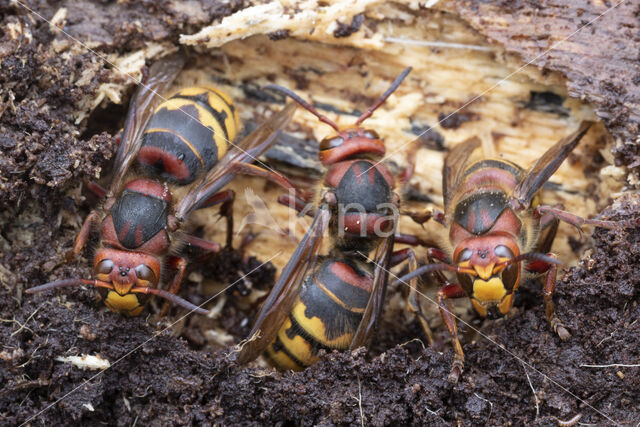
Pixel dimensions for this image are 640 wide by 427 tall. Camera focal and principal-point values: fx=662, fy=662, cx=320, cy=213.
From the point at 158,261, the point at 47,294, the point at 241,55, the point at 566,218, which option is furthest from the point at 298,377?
the point at 241,55

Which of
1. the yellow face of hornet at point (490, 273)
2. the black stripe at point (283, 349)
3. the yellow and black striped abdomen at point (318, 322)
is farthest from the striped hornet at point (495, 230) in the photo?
the black stripe at point (283, 349)

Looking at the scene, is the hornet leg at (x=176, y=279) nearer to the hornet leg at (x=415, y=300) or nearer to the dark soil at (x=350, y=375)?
the dark soil at (x=350, y=375)

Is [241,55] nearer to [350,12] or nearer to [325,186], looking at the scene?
[350,12]

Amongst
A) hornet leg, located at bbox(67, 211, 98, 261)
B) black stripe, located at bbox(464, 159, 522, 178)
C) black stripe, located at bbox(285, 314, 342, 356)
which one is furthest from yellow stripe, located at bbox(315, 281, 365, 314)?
hornet leg, located at bbox(67, 211, 98, 261)

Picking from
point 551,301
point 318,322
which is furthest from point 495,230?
point 318,322

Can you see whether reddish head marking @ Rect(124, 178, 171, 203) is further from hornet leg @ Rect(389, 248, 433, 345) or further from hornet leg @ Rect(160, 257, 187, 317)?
hornet leg @ Rect(389, 248, 433, 345)

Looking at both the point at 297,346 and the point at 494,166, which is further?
the point at 494,166

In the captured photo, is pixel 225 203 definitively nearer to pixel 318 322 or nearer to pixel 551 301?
pixel 318 322
